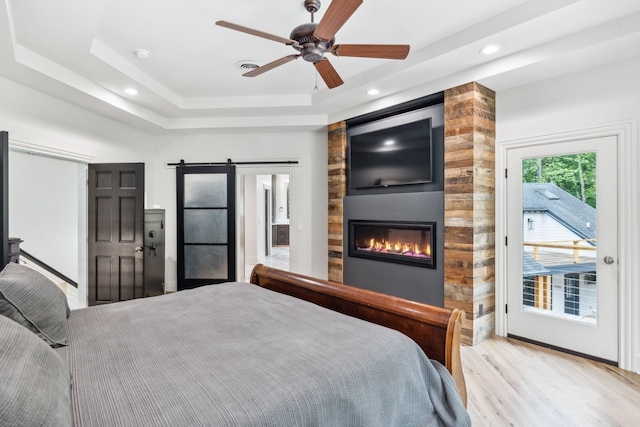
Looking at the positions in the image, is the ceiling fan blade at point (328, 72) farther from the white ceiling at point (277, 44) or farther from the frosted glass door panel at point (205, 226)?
the frosted glass door panel at point (205, 226)

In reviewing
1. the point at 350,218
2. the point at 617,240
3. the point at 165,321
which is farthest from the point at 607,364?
the point at 165,321

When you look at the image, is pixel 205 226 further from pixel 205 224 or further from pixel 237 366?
pixel 237 366

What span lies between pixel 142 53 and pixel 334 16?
219 cm

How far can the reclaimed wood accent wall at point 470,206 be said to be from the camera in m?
3.31

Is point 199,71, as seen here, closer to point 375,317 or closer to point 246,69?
point 246,69

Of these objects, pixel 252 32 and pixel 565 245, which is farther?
pixel 565 245

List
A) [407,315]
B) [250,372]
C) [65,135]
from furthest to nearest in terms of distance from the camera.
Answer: [65,135], [407,315], [250,372]

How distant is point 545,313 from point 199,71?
13.8 ft

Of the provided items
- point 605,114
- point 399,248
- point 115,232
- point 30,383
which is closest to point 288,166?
point 399,248

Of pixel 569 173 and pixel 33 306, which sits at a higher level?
pixel 569 173

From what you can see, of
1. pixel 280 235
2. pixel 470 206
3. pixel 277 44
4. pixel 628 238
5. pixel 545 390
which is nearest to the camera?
pixel 545 390

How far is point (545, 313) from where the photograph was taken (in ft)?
10.8

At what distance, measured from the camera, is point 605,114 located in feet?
9.58

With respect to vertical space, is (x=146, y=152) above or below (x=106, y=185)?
above
